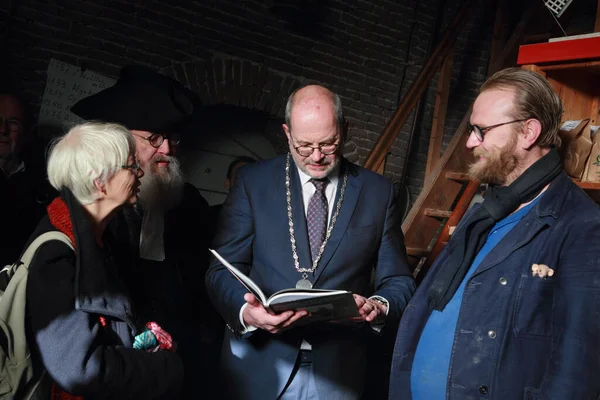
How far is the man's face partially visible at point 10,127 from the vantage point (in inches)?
146

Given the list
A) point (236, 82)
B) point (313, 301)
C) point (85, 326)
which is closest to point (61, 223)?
point (85, 326)

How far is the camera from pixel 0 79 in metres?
4.86

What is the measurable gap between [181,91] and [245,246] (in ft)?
3.24

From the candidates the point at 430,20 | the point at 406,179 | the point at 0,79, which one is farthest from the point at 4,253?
the point at 430,20

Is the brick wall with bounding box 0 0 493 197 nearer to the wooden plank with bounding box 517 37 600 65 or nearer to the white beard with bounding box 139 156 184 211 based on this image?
the white beard with bounding box 139 156 184 211

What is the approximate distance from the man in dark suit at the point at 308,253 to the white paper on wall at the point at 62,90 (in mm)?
2783

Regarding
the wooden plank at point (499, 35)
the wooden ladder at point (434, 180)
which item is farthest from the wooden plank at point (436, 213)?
the wooden plank at point (499, 35)

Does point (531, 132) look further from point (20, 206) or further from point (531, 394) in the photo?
point (20, 206)

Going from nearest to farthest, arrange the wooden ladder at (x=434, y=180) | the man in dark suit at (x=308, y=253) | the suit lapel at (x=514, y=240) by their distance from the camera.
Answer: the suit lapel at (x=514, y=240) → the man in dark suit at (x=308, y=253) → the wooden ladder at (x=434, y=180)

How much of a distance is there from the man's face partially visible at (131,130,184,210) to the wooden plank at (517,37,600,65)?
1638 mm

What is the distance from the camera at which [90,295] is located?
6.59 feet

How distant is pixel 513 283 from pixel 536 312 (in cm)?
13

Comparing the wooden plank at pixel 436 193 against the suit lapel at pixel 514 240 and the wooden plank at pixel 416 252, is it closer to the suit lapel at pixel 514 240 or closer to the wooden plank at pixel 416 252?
the wooden plank at pixel 416 252

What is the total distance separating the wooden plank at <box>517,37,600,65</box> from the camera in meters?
2.64
